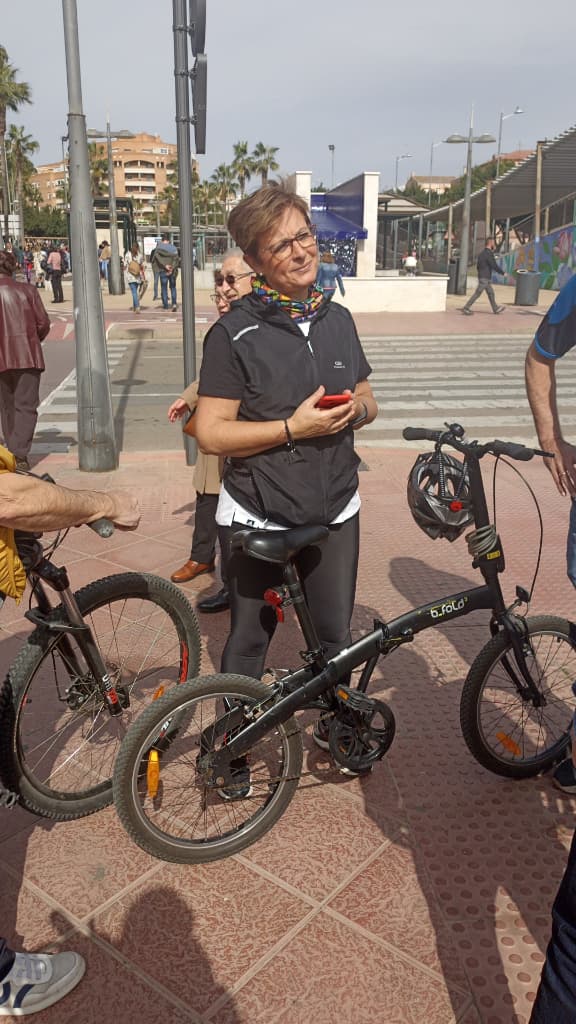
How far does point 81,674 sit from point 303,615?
0.80 meters

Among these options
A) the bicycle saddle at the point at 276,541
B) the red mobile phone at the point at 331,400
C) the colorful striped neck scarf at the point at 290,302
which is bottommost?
the bicycle saddle at the point at 276,541

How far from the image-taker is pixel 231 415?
2.57m

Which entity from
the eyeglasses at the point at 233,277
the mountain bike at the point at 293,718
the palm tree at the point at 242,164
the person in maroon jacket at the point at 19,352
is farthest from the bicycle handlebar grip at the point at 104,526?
the palm tree at the point at 242,164

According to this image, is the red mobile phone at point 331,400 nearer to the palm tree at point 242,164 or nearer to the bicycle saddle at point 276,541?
the bicycle saddle at point 276,541

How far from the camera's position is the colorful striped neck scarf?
2.56 metres

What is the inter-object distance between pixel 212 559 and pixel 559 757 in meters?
2.52

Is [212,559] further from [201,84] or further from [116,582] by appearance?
[201,84]

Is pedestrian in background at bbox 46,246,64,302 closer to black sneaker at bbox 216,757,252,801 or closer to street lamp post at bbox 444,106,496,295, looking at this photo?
street lamp post at bbox 444,106,496,295

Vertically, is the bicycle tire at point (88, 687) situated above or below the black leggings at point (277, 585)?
below

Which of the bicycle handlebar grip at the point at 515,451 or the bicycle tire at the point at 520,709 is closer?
the bicycle handlebar grip at the point at 515,451

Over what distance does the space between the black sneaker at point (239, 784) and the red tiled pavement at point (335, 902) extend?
Answer: 17 centimetres

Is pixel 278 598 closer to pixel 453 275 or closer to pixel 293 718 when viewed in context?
pixel 293 718

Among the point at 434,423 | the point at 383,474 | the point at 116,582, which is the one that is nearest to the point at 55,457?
the point at 383,474

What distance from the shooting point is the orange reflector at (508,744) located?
2988mm
